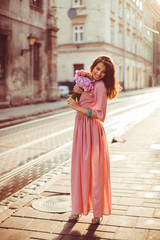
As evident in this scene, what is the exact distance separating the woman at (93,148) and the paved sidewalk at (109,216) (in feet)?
0.64

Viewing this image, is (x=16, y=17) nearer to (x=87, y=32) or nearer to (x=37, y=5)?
(x=37, y=5)

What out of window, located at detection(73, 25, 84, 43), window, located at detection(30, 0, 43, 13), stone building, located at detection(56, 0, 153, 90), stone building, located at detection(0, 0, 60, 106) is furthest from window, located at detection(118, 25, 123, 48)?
window, located at detection(30, 0, 43, 13)

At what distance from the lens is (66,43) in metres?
36.7

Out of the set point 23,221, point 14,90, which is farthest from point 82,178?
point 14,90

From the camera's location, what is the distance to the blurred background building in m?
18.6

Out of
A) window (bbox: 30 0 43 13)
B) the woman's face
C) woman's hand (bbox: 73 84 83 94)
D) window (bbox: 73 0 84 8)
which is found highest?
window (bbox: 73 0 84 8)

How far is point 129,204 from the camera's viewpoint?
4.28 meters

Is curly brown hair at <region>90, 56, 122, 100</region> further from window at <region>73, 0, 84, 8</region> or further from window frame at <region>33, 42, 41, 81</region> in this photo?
window at <region>73, 0, 84, 8</region>

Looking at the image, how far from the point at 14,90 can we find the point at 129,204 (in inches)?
615

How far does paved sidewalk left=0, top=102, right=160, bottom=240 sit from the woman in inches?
7.7

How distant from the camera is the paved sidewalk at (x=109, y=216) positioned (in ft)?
11.5

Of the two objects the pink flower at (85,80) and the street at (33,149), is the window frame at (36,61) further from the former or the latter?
the pink flower at (85,80)

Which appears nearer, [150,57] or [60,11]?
[60,11]

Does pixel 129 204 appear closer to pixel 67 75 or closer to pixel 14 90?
pixel 14 90
